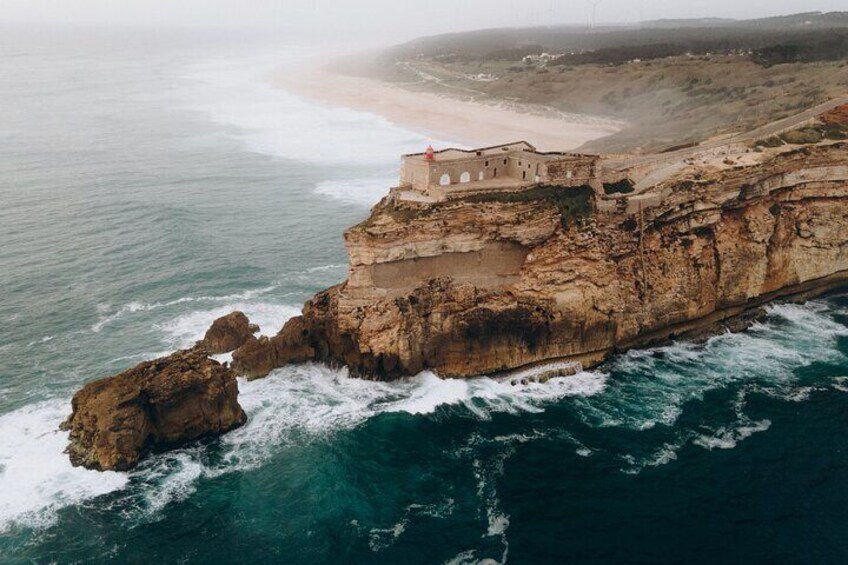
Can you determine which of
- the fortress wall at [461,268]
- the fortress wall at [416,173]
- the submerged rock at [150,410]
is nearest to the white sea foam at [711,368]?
the fortress wall at [461,268]

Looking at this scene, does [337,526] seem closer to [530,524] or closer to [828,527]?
[530,524]

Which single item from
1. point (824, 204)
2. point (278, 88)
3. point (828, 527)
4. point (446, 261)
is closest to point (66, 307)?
point (446, 261)

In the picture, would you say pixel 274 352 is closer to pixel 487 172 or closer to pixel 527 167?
pixel 487 172

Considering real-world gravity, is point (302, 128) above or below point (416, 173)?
above

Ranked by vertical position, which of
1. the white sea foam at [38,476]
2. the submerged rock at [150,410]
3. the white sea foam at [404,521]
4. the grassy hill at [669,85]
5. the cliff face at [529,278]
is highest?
the grassy hill at [669,85]

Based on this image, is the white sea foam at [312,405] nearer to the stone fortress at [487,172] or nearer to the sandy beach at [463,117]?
the stone fortress at [487,172]

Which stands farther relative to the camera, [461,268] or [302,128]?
[302,128]

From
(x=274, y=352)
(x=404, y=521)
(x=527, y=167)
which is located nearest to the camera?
(x=404, y=521)

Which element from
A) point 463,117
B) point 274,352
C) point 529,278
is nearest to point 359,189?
point 463,117
